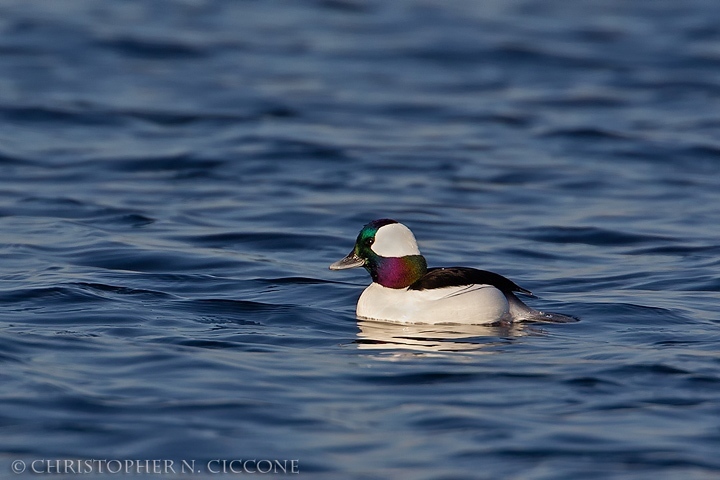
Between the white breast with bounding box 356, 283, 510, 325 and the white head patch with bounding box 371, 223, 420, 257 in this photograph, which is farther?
the white head patch with bounding box 371, 223, 420, 257

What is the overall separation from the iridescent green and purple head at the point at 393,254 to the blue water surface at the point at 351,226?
0.43m

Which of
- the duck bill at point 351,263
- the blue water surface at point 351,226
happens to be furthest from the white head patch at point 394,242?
the blue water surface at point 351,226

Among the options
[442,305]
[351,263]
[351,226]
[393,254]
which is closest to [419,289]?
[442,305]

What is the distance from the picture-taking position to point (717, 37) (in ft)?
87.8

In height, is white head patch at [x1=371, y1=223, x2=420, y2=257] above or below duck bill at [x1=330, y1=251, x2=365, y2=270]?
above

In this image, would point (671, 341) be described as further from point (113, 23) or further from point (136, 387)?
point (113, 23)

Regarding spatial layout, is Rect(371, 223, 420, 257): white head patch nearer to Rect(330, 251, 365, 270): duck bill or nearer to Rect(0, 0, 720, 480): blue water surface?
Rect(330, 251, 365, 270): duck bill

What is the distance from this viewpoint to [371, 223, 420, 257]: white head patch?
1027 centimetres

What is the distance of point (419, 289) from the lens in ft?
33.2

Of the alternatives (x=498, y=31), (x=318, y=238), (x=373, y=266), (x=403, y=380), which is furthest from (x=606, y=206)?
(x=498, y=31)

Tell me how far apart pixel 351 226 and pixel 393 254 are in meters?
4.11

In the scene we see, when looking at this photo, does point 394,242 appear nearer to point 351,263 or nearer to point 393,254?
point 393,254

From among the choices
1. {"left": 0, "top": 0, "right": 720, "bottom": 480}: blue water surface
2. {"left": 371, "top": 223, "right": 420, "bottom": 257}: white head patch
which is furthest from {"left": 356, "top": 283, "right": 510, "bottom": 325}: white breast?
{"left": 371, "top": 223, "right": 420, "bottom": 257}: white head patch

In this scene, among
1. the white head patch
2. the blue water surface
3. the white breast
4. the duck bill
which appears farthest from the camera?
the duck bill
